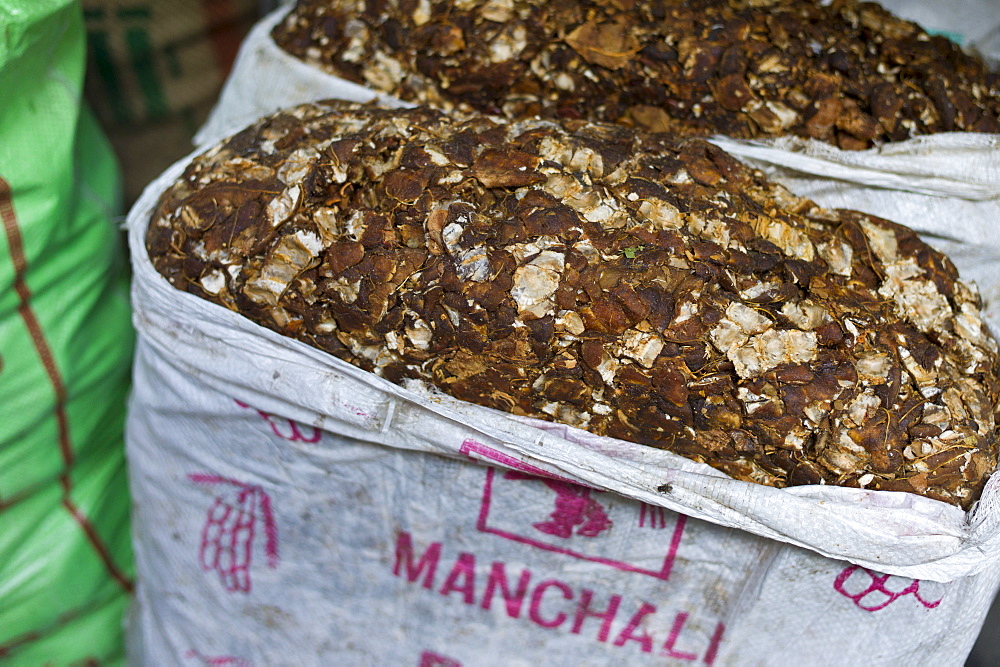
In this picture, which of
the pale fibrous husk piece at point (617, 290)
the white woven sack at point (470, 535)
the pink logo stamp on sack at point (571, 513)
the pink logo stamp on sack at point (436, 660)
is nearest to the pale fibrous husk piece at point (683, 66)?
the pale fibrous husk piece at point (617, 290)

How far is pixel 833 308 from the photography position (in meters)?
0.64

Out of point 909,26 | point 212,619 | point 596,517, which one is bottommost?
point 212,619

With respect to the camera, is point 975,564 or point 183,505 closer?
point 975,564

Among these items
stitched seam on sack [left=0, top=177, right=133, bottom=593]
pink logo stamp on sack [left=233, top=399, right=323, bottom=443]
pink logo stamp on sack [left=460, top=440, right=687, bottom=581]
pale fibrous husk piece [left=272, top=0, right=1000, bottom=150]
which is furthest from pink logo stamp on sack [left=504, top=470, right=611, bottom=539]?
stitched seam on sack [left=0, top=177, right=133, bottom=593]

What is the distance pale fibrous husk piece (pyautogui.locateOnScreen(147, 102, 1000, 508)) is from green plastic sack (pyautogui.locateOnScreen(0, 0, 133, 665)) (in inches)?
6.9

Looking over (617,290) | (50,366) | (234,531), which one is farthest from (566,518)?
(50,366)

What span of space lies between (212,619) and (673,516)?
0.58 m

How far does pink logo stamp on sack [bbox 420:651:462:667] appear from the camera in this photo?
0.80 meters

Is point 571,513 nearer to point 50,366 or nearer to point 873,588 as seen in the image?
point 873,588

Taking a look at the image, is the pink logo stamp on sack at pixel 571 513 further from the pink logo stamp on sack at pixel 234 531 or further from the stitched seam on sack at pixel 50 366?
the stitched seam on sack at pixel 50 366

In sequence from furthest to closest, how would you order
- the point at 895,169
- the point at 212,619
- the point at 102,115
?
1. the point at 102,115
2. the point at 212,619
3. the point at 895,169

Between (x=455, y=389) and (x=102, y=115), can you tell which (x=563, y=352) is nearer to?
(x=455, y=389)

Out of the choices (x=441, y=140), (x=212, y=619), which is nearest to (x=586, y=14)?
(x=441, y=140)

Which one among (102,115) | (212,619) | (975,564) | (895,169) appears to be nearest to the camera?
(975,564)
